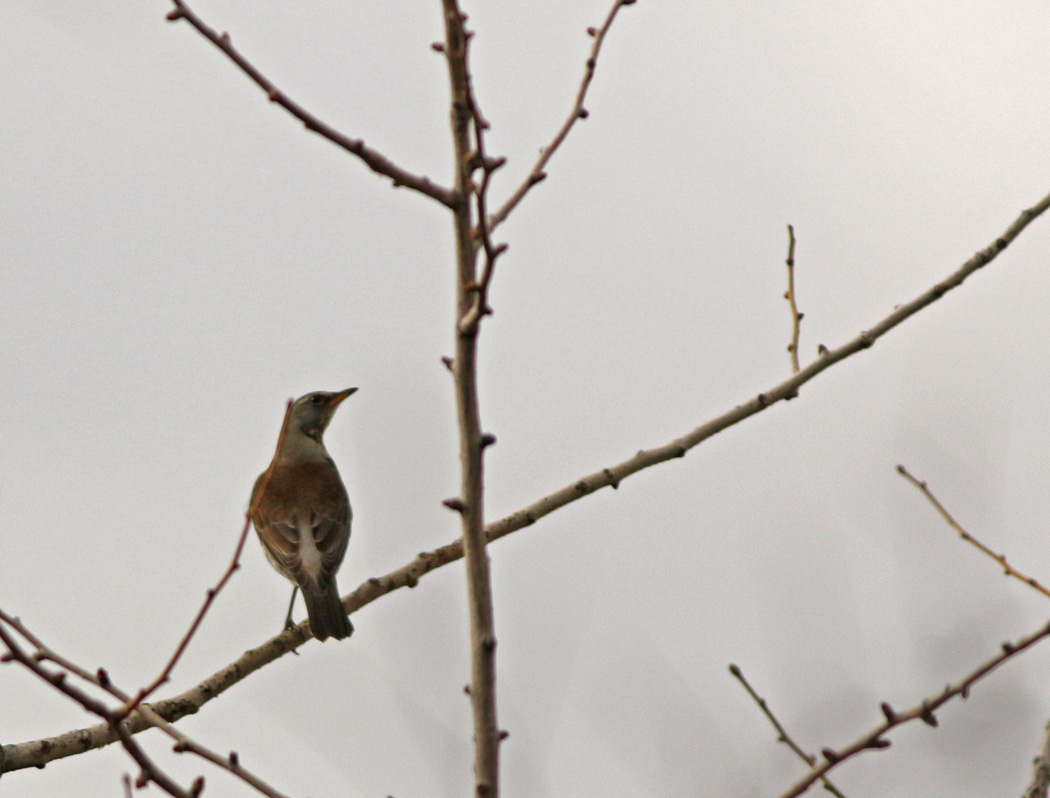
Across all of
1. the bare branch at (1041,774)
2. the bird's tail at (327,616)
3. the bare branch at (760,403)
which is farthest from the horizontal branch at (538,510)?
the bare branch at (1041,774)

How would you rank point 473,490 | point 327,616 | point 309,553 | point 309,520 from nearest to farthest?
1. point 473,490
2. point 327,616
3. point 309,553
4. point 309,520

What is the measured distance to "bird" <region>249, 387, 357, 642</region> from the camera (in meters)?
7.57

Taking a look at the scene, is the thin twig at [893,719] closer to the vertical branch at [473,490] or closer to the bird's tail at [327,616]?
the vertical branch at [473,490]

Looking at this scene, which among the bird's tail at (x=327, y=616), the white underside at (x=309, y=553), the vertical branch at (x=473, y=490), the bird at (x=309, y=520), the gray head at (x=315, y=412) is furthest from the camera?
the gray head at (x=315, y=412)

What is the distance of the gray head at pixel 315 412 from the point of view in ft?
33.3

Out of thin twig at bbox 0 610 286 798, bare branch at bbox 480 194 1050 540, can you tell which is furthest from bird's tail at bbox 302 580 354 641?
thin twig at bbox 0 610 286 798

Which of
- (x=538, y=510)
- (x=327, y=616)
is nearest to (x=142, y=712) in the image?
(x=538, y=510)

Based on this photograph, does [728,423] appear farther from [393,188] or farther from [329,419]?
[329,419]

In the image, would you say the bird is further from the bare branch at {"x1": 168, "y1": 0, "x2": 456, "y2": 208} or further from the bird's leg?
the bare branch at {"x1": 168, "y1": 0, "x2": 456, "y2": 208}

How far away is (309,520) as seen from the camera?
28.6 ft

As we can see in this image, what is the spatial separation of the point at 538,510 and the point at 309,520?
381cm

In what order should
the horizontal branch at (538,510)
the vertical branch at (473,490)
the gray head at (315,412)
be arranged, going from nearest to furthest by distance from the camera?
the vertical branch at (473,490)
the horizontal branch at (538,510)
the gray head at (315,412)

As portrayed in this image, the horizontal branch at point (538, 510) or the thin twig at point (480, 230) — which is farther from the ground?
the horizontal branch at point (538, 510)

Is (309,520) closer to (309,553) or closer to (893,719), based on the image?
Answer: (309,553)
